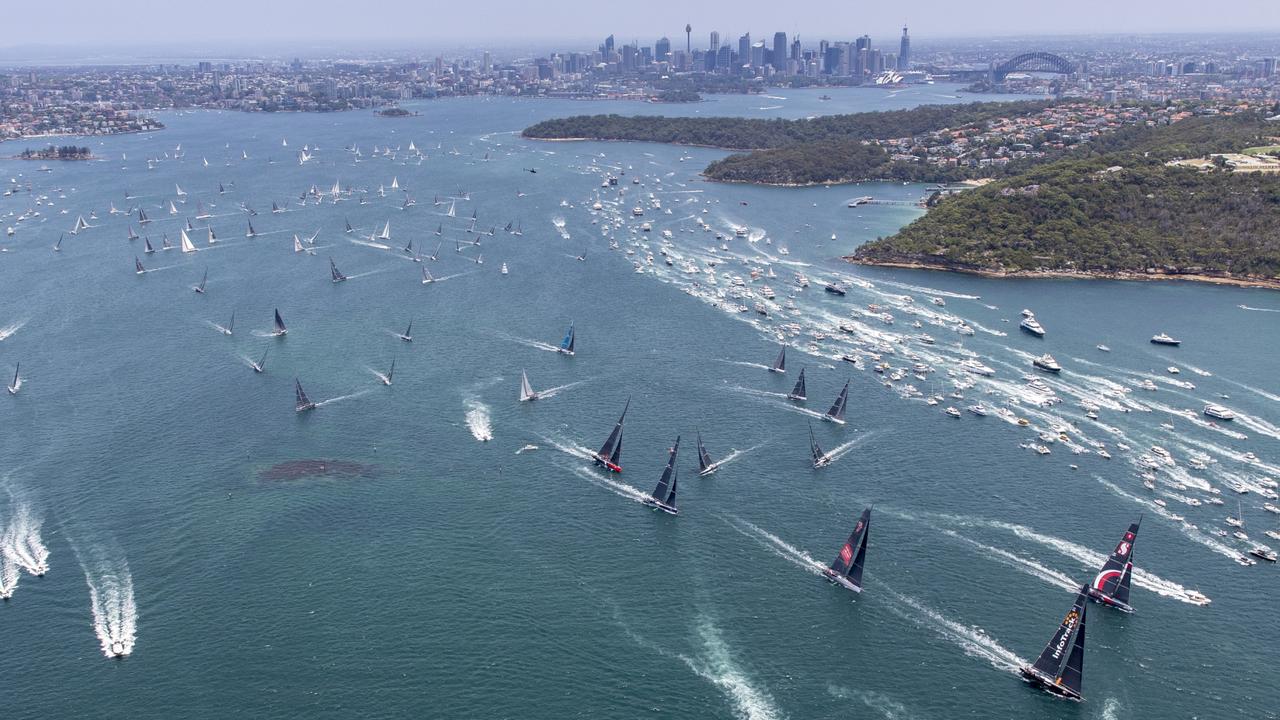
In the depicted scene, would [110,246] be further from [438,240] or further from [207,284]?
[438,240]

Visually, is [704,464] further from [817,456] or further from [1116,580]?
[1116,580]

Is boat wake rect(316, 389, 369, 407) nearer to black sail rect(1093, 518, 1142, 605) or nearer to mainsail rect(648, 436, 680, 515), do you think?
mainsail rect(648, 436, 680, 515)

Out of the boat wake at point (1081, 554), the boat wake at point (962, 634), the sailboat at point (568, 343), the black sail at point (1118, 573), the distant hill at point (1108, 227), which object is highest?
the distant hill at point (1108, 227)

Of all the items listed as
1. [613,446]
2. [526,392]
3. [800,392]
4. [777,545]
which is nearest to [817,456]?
[800,392]

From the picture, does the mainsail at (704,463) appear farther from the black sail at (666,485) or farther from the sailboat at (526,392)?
the sailboat at (526,392)

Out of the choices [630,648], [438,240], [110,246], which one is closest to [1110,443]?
[630,648]

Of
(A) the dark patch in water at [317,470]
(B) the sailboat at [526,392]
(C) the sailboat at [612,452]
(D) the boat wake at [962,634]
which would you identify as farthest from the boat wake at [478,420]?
(D) the boat wake at [962,634]

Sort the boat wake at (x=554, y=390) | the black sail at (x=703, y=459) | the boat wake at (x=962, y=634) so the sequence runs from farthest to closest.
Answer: the boat wake at (x=554, y=390)
the black sail at (x=703, y=459)
the boat wake at (x=962, y=634)

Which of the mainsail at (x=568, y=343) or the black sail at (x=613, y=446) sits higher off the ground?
the mainsail at (x=568, y=343)

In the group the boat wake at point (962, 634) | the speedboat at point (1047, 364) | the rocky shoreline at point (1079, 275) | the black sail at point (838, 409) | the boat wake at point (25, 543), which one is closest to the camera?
the boat wake at point (962, 634)
